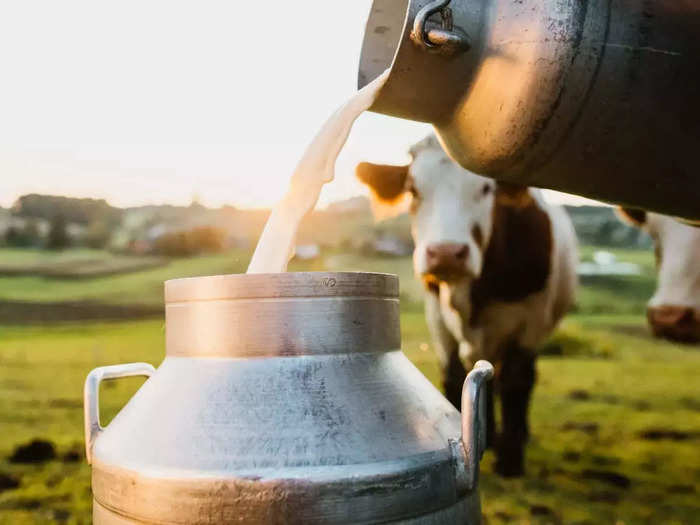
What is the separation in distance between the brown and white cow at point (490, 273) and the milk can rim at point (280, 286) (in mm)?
1368

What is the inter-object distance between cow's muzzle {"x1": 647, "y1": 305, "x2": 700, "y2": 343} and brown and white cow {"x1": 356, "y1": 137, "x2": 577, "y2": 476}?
558 mm

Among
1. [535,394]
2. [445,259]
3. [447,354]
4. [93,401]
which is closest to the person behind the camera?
[93,401]

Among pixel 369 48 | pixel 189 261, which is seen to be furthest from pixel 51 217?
pixel 369 48

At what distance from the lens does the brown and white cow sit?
231 cm

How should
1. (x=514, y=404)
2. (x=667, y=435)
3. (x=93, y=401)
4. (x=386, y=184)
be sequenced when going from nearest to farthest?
(x=93, y=401)
(x=386, y=184)
(x=514, y=404)
(x=667, y=435)

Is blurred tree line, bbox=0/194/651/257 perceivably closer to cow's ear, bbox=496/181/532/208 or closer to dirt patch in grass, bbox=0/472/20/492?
cow's ear, bbox=496/181/532/208

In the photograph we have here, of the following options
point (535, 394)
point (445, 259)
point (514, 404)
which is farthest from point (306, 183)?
point (535, 394)

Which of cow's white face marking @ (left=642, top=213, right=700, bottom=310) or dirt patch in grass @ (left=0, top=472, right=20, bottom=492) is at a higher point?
cow's white face marking @ (left=642, top=213, right=700, bottom=310)

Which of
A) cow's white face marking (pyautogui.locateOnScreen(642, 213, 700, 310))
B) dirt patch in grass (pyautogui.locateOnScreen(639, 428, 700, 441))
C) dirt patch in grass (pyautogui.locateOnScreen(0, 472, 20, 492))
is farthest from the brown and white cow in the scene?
dirt patch in grass (pyautogui.locateOnScreen(0, 472, 20, 492))

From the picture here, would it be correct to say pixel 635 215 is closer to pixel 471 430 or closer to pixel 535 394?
pixel 471 430

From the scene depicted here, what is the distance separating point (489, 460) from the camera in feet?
9.12

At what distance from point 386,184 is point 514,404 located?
1.00 m

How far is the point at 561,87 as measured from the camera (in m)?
0.94

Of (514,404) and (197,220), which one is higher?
(197,220)
